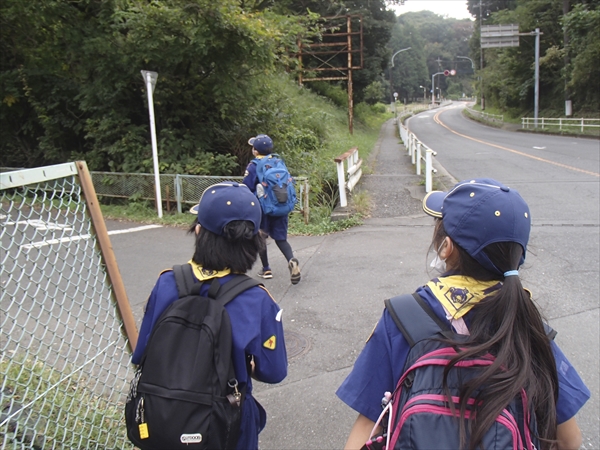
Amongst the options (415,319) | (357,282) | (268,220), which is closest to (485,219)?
(415,319)

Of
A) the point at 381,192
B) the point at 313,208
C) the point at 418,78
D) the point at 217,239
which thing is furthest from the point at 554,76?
the point at 418,78

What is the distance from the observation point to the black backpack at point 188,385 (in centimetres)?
168

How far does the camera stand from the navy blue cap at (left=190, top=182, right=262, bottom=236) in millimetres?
2031

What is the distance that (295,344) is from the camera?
4.19 meters

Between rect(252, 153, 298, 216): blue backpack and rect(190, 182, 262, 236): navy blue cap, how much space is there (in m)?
2.98

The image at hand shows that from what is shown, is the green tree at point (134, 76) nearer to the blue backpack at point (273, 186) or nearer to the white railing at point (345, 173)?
the white railing at point (345, 173)

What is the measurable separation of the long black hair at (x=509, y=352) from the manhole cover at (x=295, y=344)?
2.76 meters

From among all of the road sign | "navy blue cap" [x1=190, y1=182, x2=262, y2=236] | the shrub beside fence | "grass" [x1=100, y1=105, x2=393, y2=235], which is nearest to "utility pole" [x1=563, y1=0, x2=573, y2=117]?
the road sign

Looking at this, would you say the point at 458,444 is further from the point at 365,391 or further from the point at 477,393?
the point at 365,391

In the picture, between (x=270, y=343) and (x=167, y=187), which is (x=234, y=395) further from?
(x=167, y=187)

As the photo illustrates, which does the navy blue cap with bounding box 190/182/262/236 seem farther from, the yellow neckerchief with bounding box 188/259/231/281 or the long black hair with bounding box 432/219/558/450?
the long black hair with bounding box 432/219/558/450

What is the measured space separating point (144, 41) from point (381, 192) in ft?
18.8

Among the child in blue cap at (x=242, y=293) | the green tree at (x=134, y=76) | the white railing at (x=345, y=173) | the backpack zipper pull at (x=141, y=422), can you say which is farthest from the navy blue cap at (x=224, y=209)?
the green tree at (x=134, y=76)

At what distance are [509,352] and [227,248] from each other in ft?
3.81
